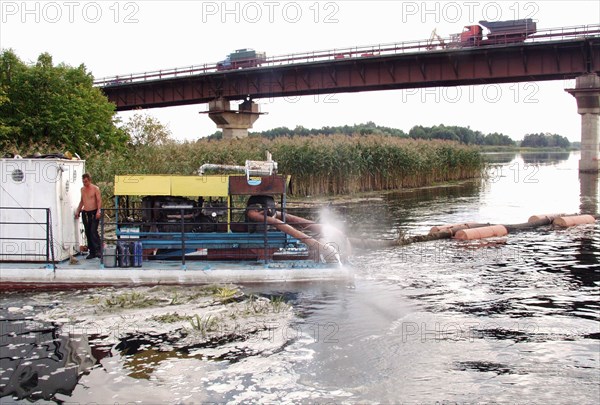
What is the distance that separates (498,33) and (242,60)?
74.3 ft

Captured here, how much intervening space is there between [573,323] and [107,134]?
38.3 meters

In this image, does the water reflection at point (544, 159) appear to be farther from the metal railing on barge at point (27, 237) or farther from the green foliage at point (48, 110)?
the metal railing on barge at point (27, 237)

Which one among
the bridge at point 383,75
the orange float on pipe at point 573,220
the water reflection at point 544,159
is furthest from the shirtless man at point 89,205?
the water reflection at point 544,159

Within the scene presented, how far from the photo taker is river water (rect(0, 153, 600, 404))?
9.21 m

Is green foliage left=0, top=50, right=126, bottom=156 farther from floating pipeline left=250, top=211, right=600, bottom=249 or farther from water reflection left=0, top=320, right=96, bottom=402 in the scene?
water reflection left=0, top=320, right=96, bottom=402

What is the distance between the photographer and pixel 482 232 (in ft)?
75.7

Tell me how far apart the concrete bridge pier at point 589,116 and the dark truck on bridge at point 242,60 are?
88.1 feet

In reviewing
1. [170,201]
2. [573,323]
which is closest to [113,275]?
[170,201]

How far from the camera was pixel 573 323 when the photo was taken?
40.5 feet

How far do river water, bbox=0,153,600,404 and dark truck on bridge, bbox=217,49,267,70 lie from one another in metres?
45.5

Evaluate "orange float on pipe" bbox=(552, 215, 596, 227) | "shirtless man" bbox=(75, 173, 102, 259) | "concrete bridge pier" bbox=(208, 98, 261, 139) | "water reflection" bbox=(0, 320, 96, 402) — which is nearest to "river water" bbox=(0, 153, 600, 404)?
"water reflection" bbox=(0, 320, 96, 402)

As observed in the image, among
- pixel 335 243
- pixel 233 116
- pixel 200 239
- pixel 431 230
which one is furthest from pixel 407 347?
pixel 233 116

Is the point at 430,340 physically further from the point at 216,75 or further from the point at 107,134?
the point at 216,75

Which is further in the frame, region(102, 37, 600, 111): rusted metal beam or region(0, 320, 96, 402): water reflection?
region(102, 37, 600, 111): rusted metal beam
